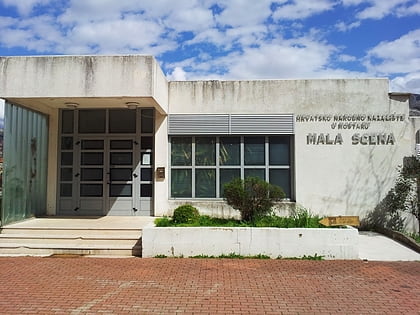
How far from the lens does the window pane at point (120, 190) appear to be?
416 inches

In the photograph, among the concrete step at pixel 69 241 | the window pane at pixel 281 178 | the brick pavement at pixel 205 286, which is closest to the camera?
the brick pavement at pixel 205 286

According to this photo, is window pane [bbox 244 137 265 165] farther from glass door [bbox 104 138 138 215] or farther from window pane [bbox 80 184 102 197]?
window pane [bbox 80 184 102 197]

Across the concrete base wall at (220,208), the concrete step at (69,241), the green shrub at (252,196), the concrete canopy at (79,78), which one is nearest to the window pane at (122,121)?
the concrete canopy at (79,78)

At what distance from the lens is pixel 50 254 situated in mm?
7754

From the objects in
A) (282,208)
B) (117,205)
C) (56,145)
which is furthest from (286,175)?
(56,145)

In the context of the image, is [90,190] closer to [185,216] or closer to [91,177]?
[91,177]

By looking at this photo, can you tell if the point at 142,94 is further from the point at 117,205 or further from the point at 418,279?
Result: the point at 418,279

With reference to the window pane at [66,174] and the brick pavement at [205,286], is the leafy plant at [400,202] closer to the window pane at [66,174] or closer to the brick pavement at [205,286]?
the brick pavement at [205,286]

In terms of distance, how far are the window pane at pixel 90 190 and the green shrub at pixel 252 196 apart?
166 inches

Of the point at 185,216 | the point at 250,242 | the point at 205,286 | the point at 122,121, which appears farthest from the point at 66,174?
the point at 205,286

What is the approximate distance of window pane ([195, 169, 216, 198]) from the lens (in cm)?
1073

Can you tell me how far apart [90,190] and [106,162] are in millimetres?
946

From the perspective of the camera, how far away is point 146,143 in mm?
10664

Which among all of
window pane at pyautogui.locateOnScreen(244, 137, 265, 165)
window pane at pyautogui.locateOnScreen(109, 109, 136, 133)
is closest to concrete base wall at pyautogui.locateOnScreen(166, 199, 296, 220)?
Answer: window pane at pyautogui.locateOnScreen(244, 137, 265, 165)
